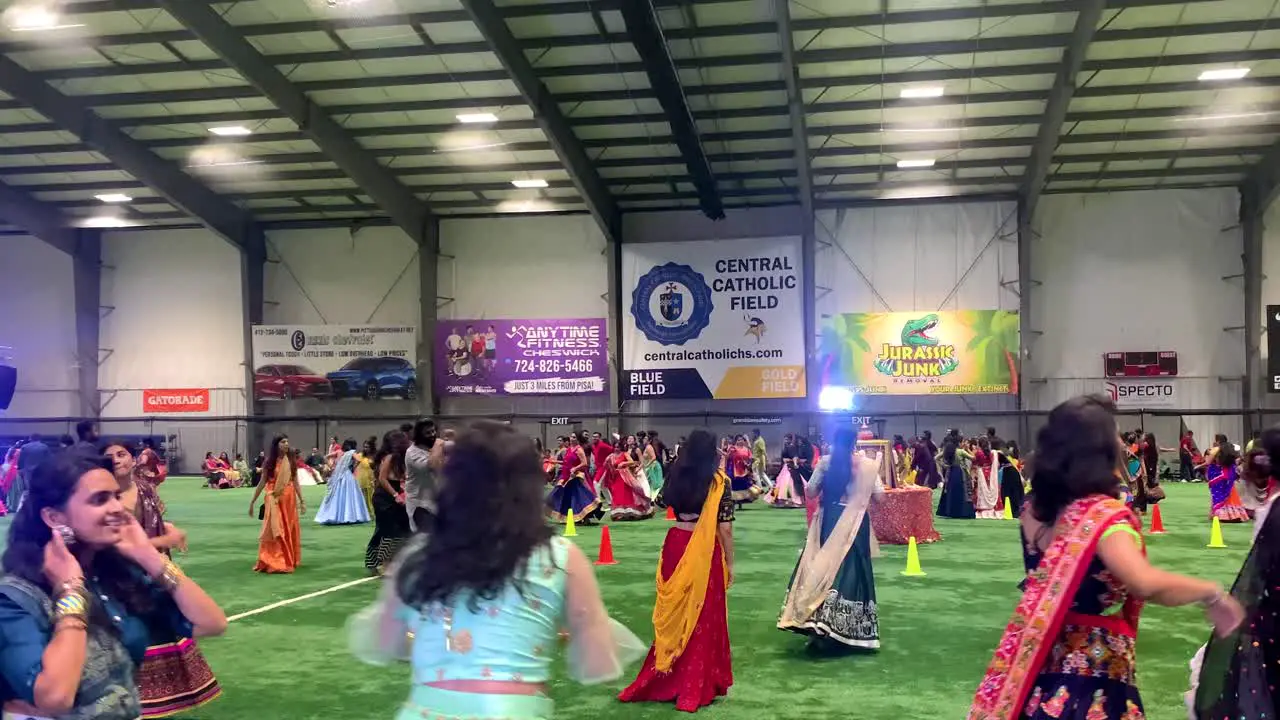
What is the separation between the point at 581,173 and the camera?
26609 millimetres

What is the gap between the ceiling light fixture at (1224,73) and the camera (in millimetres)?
22023

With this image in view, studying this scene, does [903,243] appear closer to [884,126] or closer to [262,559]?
[884,126]

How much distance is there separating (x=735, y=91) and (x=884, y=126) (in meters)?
4.06

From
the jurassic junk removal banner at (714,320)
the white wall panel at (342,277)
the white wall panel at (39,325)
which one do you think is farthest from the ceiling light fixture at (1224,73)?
the white wall panel at (39,325)

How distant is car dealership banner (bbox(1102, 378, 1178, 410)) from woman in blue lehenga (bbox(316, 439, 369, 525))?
2025 centimetres

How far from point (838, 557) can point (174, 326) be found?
3094 centimetres

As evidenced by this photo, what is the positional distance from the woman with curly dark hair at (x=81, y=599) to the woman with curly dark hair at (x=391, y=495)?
7.33 m

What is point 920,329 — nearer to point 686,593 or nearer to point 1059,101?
point 1059,101

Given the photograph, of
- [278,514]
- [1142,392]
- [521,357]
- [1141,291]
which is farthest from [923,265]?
[278,514]

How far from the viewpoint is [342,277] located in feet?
107

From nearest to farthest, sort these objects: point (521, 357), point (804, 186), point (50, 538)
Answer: point (50, 538) → point (804, 186) → point (521, 357)

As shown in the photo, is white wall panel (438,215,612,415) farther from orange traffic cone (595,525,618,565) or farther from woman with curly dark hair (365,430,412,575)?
woman with curly dark hair (365,430,412,575)

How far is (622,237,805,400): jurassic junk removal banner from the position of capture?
29297 mm

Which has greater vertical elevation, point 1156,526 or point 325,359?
point 325,359
